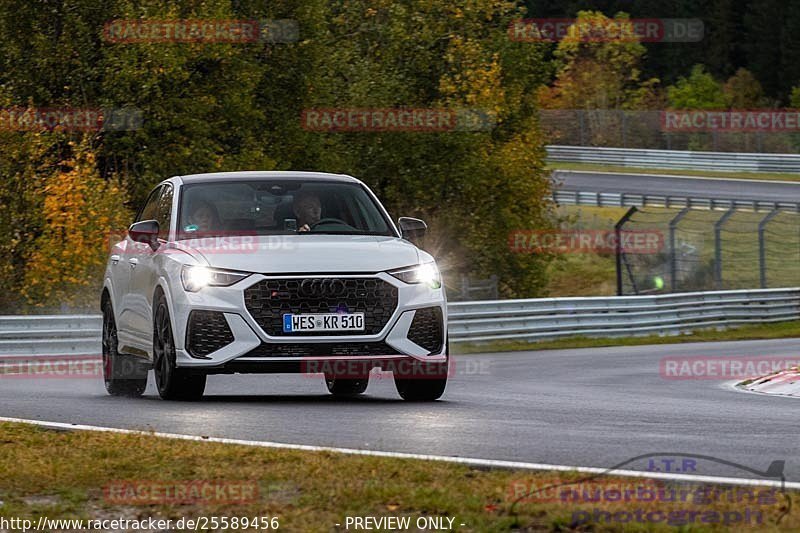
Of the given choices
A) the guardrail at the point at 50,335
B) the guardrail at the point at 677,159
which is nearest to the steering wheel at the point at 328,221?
the guardrail at the point at 50,335

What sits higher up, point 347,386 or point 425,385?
point 425,385

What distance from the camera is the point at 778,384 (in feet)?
52.0

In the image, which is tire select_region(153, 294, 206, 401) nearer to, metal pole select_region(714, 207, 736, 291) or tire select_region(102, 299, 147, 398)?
tire select_region(102, 299, 147, 398)

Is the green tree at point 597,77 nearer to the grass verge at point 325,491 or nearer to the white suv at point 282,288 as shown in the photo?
the white suv at point 282,288

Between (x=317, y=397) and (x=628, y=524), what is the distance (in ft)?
24.4

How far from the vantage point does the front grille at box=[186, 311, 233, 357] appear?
11.0m

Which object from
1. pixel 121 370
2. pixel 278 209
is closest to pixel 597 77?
pixel 121 370

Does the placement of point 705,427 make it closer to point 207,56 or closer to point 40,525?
point 40,525

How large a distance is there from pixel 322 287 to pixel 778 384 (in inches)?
262

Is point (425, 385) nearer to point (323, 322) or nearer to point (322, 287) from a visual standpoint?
point (323, 322)

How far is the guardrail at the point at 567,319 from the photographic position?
21547 mm

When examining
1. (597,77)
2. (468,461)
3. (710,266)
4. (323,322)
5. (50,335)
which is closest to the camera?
(468,461)

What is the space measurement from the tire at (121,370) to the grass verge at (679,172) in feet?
159

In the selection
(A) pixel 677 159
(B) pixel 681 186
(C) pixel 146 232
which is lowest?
(A) pixel 677 159
